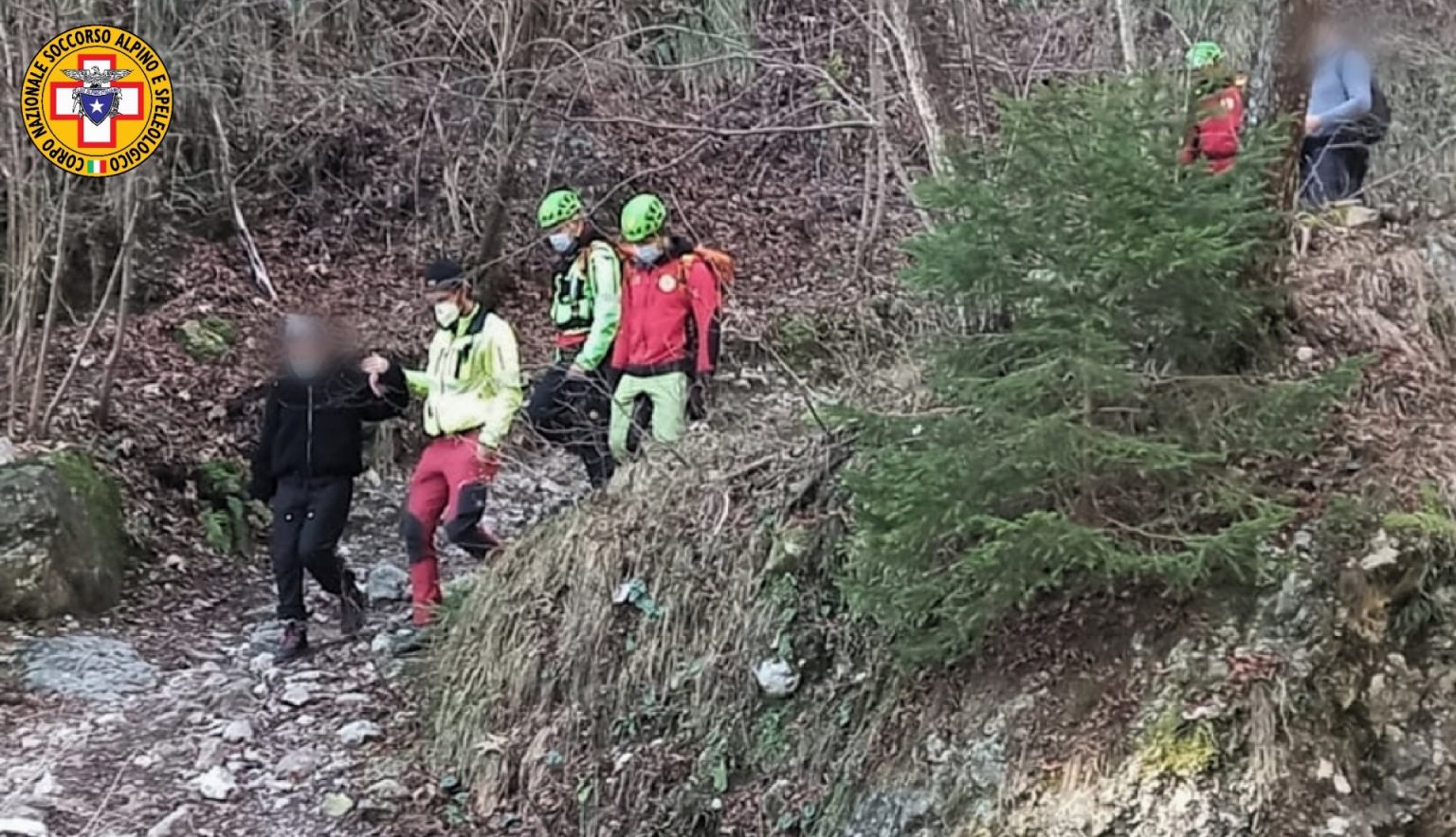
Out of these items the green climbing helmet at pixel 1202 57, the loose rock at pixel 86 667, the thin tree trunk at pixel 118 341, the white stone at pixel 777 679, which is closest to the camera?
the white stone at pixel 777 679

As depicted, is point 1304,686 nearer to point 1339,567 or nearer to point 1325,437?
point 1339,567

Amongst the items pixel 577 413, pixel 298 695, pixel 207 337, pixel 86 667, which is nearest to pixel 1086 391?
pixel 577 413

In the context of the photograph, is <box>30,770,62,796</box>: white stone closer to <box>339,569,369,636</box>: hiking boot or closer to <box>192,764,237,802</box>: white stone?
<box>192,764,237,802</box>: white stone

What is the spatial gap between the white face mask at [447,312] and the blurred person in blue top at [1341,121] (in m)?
4.04

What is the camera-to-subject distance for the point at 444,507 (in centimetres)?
668

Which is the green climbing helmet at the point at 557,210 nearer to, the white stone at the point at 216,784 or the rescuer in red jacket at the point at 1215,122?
the white stone at the point at 216,784

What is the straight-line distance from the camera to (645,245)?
688 centimetres

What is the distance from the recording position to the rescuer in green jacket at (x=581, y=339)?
6.95 metres

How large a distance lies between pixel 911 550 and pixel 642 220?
3084 millimetres

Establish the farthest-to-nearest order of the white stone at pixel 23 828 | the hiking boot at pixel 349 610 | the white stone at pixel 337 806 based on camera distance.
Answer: the hiking boot at pixel 349 610 < the white stone at pixel 337 806 < the white stone at pixel 23 828

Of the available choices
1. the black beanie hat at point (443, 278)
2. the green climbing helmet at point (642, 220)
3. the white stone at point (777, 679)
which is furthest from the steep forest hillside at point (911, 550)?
the black beanie hat at point (443, 278)

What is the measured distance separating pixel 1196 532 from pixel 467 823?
2925mm

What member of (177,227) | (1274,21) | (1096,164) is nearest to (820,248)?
(177,227)

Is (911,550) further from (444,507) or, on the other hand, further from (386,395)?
(386,395)
